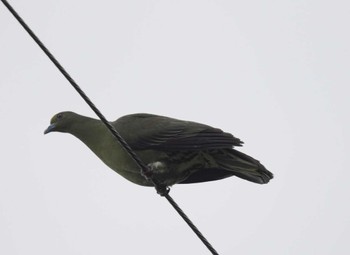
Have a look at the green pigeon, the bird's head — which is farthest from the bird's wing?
the bird's head

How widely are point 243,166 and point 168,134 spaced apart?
2.64 ft

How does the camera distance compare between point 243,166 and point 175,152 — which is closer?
point 243,166

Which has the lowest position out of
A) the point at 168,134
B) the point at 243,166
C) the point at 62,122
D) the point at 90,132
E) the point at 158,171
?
the point at 243,166

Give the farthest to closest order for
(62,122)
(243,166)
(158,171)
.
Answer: (62,122) → (158,171) → (243,166)

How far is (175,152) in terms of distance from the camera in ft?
22.1

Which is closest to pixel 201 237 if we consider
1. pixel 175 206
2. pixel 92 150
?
pixel 175 206

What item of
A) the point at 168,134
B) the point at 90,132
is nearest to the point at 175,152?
the point at 168,134

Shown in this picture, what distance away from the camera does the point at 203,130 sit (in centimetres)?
665

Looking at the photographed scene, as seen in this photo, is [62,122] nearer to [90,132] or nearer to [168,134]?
[90,132]

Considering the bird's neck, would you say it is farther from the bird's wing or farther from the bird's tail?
the bird's tail

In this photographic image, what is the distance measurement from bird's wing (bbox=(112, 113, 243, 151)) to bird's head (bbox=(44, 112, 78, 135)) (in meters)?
0.65

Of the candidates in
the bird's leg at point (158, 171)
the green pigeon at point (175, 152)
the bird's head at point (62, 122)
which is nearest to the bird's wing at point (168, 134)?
the green pigeon at point (175, 152)

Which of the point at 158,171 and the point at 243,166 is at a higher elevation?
the point at 158,171

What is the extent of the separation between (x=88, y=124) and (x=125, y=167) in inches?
37.0
